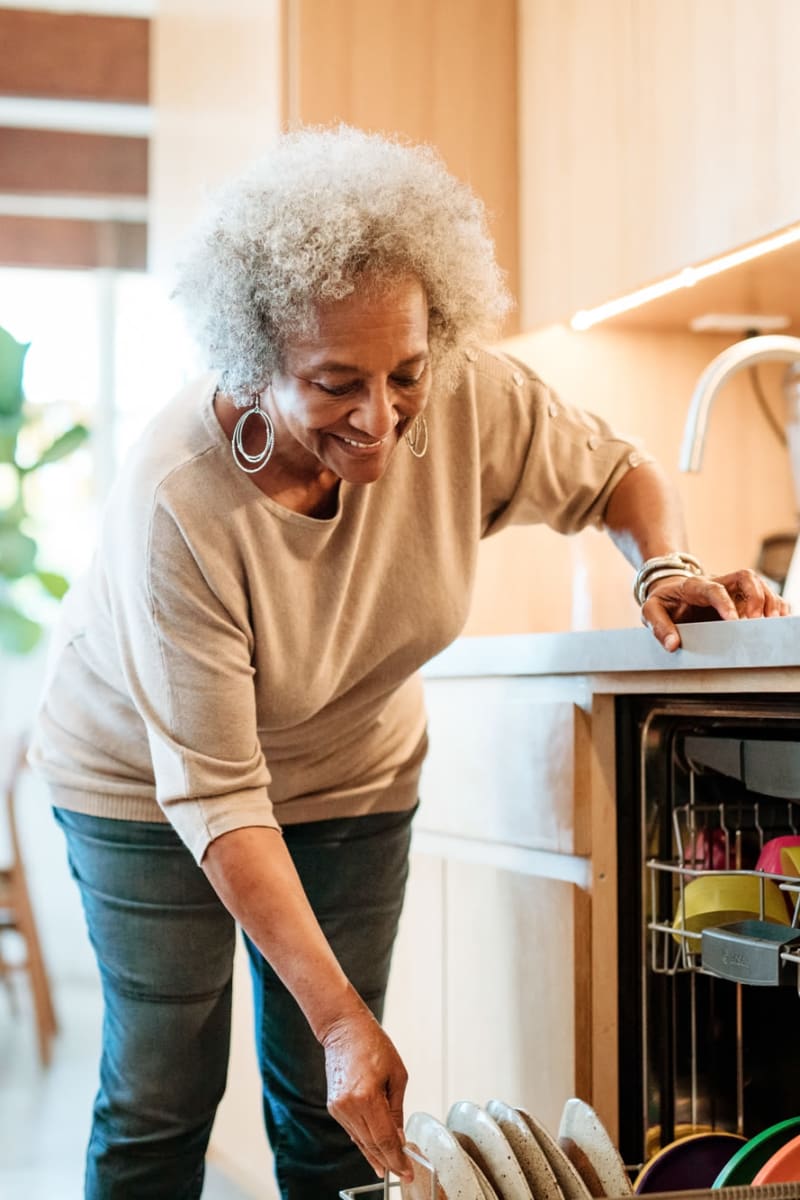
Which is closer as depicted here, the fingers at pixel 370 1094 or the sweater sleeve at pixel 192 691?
the fingers at pixel 370 1094

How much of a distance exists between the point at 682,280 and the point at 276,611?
0.83 m

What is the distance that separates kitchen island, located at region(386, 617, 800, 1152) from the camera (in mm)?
1156

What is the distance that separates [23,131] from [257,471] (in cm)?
360

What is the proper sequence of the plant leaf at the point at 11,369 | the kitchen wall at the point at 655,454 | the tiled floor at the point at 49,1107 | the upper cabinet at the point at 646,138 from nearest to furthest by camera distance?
1. the upper cabinet at the point at 646,138
2. the kitchen wall at the point at 655,454
3. the tiled floor at the point at 49,1107
4. the plant leaf at the point at 11,369

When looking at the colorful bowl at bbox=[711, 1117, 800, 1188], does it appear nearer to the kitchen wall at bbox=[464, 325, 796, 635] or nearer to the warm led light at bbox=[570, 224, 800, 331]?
the warm led light at bbox=[570, 224, 800, 331]

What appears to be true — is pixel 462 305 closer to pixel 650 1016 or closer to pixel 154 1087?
pixel 650 1016

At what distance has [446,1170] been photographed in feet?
2.99

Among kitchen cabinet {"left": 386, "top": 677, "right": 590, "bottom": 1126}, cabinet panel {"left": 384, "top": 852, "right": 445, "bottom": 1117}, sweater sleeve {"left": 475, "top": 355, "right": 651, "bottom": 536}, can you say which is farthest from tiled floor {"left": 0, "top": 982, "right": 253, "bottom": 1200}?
sweater sleeve {"left": 475, "top": 355, "right": 651, "bottom": 536}

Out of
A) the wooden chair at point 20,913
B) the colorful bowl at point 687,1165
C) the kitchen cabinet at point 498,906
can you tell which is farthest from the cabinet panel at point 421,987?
the wooden chair at point 20,913

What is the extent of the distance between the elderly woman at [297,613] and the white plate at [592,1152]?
6.3 inches

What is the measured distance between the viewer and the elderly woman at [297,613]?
1048 mm

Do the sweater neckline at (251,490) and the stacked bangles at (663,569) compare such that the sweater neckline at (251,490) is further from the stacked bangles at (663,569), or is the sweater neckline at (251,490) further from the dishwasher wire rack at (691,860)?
the dishwasher wire rack at (691,860)

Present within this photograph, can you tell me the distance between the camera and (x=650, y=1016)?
4.10ft

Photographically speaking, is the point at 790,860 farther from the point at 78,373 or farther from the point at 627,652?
the point at 78,373
